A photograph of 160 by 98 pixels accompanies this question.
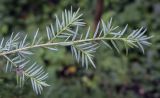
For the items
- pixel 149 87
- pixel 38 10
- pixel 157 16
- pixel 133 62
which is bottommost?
pixel 149 87

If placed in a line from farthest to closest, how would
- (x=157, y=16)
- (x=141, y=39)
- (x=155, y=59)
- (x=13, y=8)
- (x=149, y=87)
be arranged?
1. (x=13, y=8)
2. (x=157, y=16)
3. (x=155, y=59)
4. (x=149, y=87)
5. (x=141, y=39)

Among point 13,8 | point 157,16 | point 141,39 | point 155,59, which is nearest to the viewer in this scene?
point 141,39

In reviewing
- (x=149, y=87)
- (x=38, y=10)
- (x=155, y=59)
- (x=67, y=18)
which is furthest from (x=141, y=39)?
Result: (x=38, y=10)

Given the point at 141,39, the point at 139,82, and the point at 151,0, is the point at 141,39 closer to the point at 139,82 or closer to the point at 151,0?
the point at 139,82

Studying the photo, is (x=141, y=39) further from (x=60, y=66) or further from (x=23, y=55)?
(x=60, y=66)

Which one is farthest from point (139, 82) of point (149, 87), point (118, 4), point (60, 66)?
point (118, 4)

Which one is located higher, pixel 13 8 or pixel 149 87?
pixel 13 8

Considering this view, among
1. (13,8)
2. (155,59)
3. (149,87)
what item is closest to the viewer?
(149,87)

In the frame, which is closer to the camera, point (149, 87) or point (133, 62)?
point (149, 87)

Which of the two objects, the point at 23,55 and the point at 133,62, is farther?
the point at 133,62
